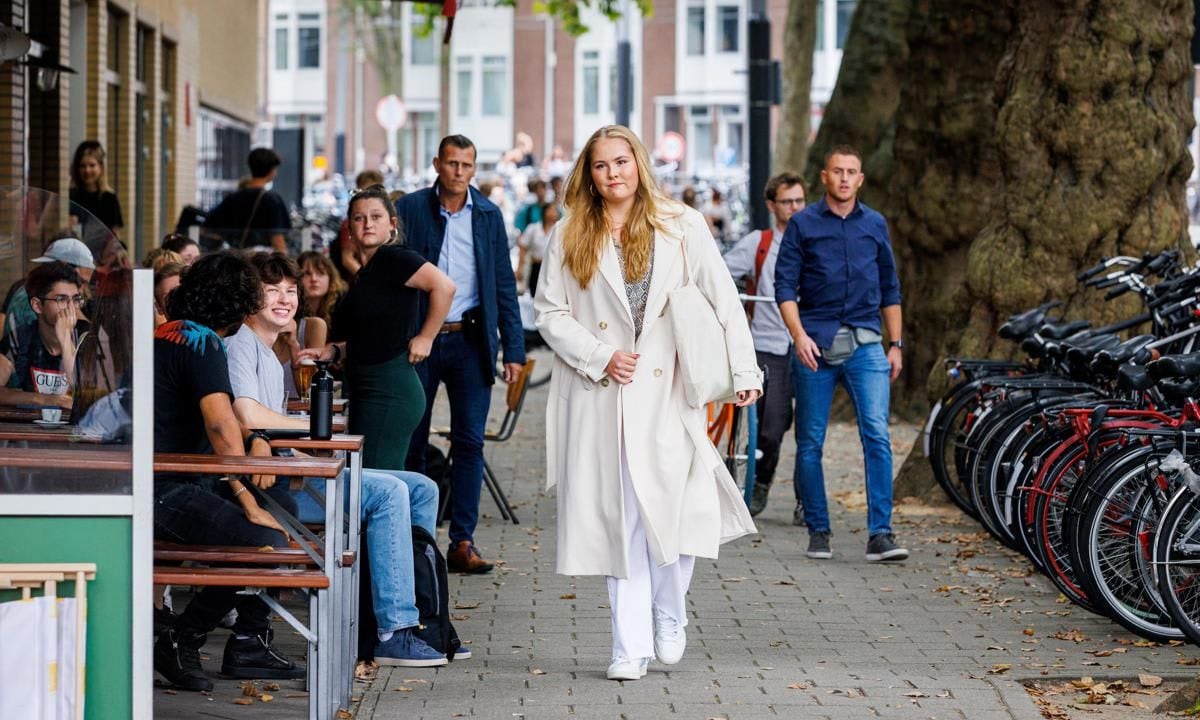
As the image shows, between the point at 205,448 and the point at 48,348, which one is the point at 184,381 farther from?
the point at 48,348

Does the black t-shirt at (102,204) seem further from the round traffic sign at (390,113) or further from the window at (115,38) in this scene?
the round traffic sign at (390,113)

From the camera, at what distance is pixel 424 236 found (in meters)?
9.53

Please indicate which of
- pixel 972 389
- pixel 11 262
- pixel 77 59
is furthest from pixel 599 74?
pixel 11 262

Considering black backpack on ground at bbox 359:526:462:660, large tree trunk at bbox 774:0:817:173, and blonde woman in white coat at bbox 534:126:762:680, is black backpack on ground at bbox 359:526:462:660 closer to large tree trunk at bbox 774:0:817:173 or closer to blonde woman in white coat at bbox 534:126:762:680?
blonde woman in white coat at bbox 534:126:762:680

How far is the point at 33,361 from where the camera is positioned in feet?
17.2

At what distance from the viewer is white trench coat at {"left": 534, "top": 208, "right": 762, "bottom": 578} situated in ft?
22.7

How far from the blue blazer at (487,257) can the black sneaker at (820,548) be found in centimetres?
170

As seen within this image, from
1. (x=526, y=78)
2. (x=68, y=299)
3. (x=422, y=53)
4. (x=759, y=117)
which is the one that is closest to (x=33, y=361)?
(x=68, y=299)

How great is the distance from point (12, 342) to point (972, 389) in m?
6.03

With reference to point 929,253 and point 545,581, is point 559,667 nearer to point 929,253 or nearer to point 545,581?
point 545,581

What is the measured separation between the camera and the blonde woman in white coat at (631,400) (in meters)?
6.90

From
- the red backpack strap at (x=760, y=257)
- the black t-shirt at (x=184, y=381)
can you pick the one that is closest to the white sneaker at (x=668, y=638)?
the black t-shirt at (x=184, y=381)

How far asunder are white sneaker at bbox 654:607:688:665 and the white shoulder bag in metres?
0.73

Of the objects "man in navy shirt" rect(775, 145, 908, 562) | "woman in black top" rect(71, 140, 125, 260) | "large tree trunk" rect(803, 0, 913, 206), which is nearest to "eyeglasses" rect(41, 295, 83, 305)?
"man in navy shirt" rect(775, 145, 908, 562)
